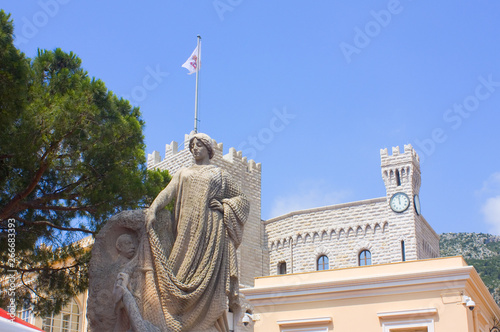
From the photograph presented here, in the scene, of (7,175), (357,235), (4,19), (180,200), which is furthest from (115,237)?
(357,235)

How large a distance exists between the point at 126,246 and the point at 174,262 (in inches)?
18.5

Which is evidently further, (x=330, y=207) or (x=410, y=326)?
(x=330, y=207)

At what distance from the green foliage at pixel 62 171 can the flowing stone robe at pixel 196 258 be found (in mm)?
4823

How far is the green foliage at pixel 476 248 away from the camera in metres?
57.5

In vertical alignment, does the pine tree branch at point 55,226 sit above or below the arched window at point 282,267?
below

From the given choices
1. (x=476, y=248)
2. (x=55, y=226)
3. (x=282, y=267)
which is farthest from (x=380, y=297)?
(x=476, y=248)

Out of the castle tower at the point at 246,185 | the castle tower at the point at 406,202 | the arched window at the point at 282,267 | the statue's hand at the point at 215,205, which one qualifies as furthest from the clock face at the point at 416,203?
the statue's hand at the point at 215,205

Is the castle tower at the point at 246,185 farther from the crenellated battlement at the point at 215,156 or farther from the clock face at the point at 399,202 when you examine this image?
the clock face at the point at 399,202

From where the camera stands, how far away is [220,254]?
6105 millimetres

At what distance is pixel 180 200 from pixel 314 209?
32.3 meters

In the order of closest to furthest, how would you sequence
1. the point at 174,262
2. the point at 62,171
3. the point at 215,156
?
the point at 174,262, the point at 62,171, the point at 215,156

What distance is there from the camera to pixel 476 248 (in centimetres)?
6694

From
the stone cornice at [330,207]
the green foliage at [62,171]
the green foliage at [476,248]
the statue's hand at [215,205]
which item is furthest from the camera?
the green foliage at [476,248]

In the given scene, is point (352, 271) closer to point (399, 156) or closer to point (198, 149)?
point (198, 149)
